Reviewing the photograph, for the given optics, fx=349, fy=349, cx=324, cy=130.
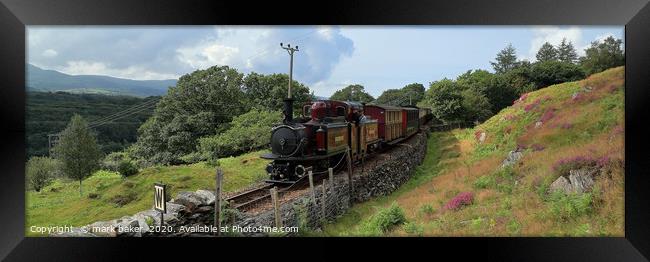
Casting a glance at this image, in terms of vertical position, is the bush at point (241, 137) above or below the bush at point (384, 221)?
above

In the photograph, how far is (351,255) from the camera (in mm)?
5145

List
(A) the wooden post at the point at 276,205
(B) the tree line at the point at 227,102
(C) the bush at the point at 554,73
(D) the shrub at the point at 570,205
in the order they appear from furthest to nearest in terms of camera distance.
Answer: (C) the bush at the point at 554,73 < (B) the tree line at the point at 227,102 < (A) the wooden post at the point at 276,205 < (D) the shrub at the point at 570,205

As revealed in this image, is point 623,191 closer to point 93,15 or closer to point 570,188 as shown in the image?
point 570,188

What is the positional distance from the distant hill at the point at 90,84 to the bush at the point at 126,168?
1031 mm

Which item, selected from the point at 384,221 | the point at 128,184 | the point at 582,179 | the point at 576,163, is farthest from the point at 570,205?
the point at 128,184

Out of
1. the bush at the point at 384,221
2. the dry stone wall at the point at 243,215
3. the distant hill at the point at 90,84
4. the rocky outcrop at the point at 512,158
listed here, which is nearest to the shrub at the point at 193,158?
the dry stone wall at the point at 243,215

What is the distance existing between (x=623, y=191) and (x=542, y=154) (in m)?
1.12

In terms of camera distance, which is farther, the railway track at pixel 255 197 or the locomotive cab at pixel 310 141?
the locomotive cab at pixel 310 141

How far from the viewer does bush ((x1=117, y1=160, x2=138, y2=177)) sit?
519 cm

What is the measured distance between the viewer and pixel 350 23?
487 cm

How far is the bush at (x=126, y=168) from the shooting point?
5.19 metres

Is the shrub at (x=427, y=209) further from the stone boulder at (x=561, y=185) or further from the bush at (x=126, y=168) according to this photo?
the bush at (x=126, y=168)

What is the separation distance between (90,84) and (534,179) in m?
6.81

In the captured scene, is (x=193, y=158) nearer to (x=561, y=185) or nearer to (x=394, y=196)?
(x=394, y=196)
